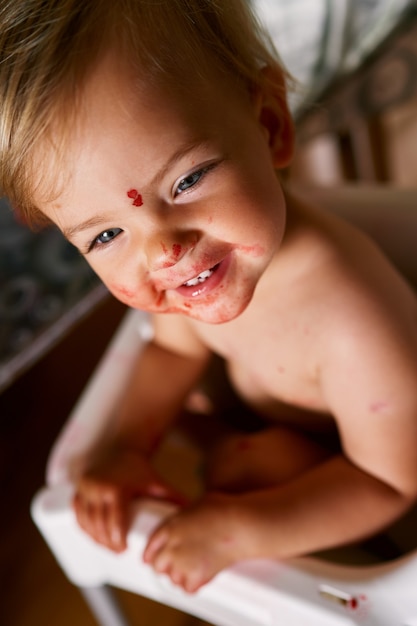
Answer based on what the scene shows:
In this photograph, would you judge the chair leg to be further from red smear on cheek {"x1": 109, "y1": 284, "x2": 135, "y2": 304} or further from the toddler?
red smear on cheek {"x1": 109, "y1": 284, "x2": 135, "y2": 304}

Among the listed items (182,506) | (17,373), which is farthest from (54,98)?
(17,373)

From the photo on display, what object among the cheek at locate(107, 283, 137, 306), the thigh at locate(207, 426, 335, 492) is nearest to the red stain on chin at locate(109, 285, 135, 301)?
the cheek at locate(107, 283, 137, 306)

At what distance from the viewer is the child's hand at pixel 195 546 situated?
0.46 meters

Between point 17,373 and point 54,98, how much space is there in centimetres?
47

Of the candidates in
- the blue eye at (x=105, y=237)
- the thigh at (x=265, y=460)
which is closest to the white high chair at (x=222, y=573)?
the thigh at (x=265, y=460)

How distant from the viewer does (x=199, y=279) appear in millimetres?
434

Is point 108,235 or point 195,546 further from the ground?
point 108,235

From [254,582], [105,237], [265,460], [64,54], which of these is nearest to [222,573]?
[254,582]

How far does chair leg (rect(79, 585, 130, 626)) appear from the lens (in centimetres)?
57

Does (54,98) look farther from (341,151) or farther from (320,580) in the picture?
(341,151)

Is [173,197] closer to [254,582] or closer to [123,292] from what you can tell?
[123,292]

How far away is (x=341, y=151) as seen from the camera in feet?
4.44

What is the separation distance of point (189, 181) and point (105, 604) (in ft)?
1.38

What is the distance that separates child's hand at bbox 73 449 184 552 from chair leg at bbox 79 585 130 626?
98mm
